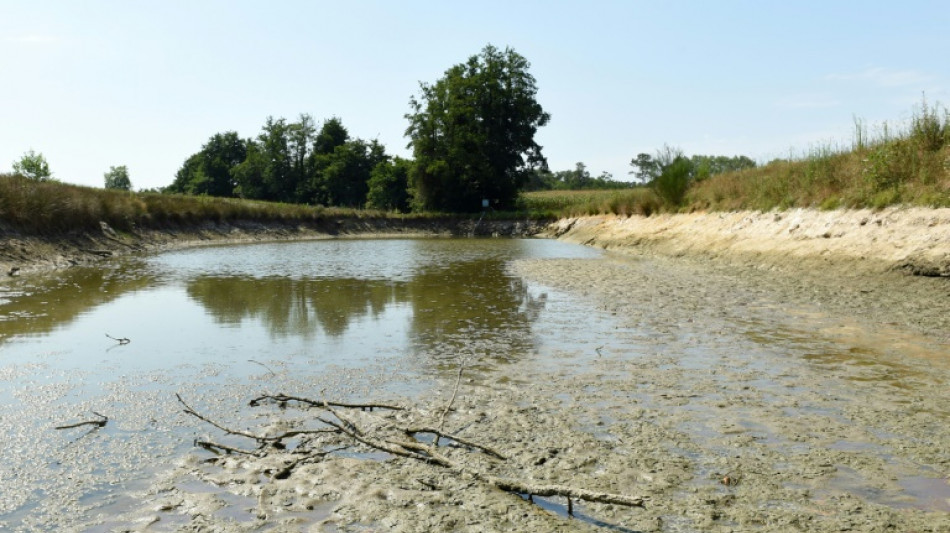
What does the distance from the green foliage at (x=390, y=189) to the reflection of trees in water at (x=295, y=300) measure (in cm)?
5133

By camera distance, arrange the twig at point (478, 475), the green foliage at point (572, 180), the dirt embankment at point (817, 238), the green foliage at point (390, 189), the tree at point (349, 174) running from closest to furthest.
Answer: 1. the twig at point (478, 475)
2. the dirt embankment at point (817, 238)
3. the green foliage at point (390, 189)
4. the tree at point (349, 174)
5. the green foliage at point (572, 180)

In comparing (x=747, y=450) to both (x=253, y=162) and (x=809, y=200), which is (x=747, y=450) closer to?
(x=809, y=200)

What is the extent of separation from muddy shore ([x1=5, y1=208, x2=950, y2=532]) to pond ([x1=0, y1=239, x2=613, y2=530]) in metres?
0.35

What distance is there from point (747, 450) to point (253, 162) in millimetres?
88308

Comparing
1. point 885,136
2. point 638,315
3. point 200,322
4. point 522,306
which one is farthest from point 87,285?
point 885,136

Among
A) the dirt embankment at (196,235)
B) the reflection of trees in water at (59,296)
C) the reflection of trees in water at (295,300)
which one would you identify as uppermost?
the dirt embankment at (196,235)

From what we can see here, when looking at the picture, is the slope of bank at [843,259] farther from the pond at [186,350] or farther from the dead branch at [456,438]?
the dead branch at [456,438]

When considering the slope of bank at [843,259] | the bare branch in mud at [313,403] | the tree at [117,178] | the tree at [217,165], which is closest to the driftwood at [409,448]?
the bare branch in mud at [313,403]

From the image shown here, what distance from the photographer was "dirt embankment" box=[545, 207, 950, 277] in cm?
1137

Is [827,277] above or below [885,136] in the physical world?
below

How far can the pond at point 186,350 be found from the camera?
13.5ft

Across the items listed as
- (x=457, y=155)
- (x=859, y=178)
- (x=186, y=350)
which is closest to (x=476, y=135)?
(x=457, y=155)

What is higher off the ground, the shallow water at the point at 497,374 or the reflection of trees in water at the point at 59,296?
the reflection of trees in water at the point at 59,296

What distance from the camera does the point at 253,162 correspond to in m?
85.8
